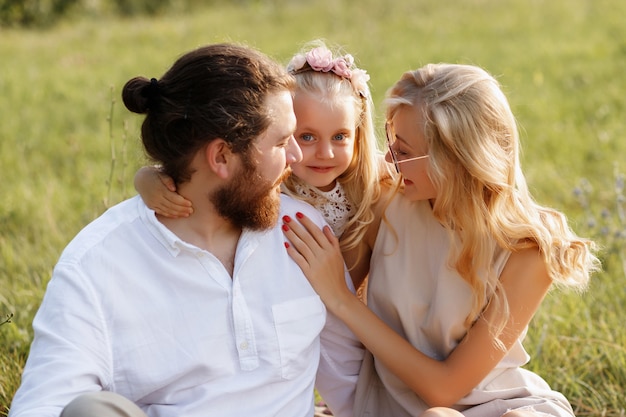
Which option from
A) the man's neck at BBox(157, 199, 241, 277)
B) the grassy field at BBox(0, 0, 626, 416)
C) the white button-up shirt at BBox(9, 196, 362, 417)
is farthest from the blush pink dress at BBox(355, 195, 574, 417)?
the man's neck at BBox(157, 199, 241, 277)

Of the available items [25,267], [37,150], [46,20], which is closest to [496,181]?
[25,267]

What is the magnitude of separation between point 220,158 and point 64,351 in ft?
2.40

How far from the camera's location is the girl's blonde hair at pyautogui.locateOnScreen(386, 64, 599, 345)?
9.37ft

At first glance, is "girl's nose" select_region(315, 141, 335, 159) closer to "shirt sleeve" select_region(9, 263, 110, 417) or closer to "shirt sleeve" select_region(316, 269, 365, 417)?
"shirt sleeve" select_region(316, 269, 365, 417)

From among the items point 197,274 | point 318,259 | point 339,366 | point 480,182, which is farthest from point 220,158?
point 339,366

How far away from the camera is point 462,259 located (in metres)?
2.95

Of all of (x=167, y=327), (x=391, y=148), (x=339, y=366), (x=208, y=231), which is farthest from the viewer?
(x=339, y=366)

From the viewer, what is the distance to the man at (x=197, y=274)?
2527 millimetres

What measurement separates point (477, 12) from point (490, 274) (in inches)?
436

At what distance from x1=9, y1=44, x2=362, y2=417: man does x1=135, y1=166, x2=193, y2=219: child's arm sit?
3cm

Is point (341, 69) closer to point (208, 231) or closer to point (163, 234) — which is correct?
point (208, 231)

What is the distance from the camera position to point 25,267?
468 centimetres

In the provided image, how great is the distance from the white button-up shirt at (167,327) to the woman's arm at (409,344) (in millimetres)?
90

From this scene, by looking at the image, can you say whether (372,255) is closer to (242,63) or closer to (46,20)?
(242,63)
